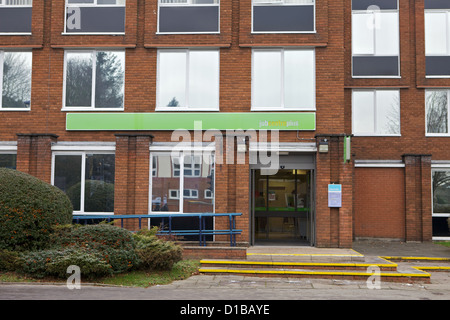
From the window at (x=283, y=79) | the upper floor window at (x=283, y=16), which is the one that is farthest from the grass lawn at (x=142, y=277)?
the upper floor window at (x=283, y=16)

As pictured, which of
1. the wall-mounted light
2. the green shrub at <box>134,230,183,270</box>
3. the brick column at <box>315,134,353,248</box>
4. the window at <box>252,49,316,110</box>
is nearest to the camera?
the green shrub at <box>134,230,183,270</box>

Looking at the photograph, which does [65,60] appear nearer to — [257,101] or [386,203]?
[257,101]

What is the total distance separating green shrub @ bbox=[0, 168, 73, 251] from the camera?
10375 millimetres

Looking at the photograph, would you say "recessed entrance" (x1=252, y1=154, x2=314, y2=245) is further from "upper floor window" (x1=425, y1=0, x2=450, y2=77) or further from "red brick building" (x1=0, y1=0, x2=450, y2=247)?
"upper floor window" (x1=425, y1=0, x2=450, y2=77)

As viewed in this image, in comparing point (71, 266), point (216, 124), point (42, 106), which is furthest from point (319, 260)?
point (42, 106)

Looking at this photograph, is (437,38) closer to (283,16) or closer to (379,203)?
(379,203)

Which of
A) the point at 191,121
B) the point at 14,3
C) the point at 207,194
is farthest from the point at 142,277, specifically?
the point at 14,3

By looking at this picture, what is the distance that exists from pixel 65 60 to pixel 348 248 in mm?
10498

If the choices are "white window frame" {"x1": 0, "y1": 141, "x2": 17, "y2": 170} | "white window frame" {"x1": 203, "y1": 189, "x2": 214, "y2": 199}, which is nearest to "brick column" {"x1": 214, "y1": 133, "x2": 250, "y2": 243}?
"white window frame" {"x1": 203, "y1": 189, "x2": 214, "y2": 199}

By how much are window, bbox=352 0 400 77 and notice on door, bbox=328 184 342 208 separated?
6861 mm

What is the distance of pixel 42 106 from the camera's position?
15.4 metres

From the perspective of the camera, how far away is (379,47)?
19.4 meters

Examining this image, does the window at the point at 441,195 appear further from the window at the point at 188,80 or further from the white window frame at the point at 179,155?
the window at the point at 188,80

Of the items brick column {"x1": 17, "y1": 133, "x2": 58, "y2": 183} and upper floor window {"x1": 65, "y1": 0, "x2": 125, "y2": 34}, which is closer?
brick column {"x1": 17, "y1": 133, "x2": 58, "y2": 183}
